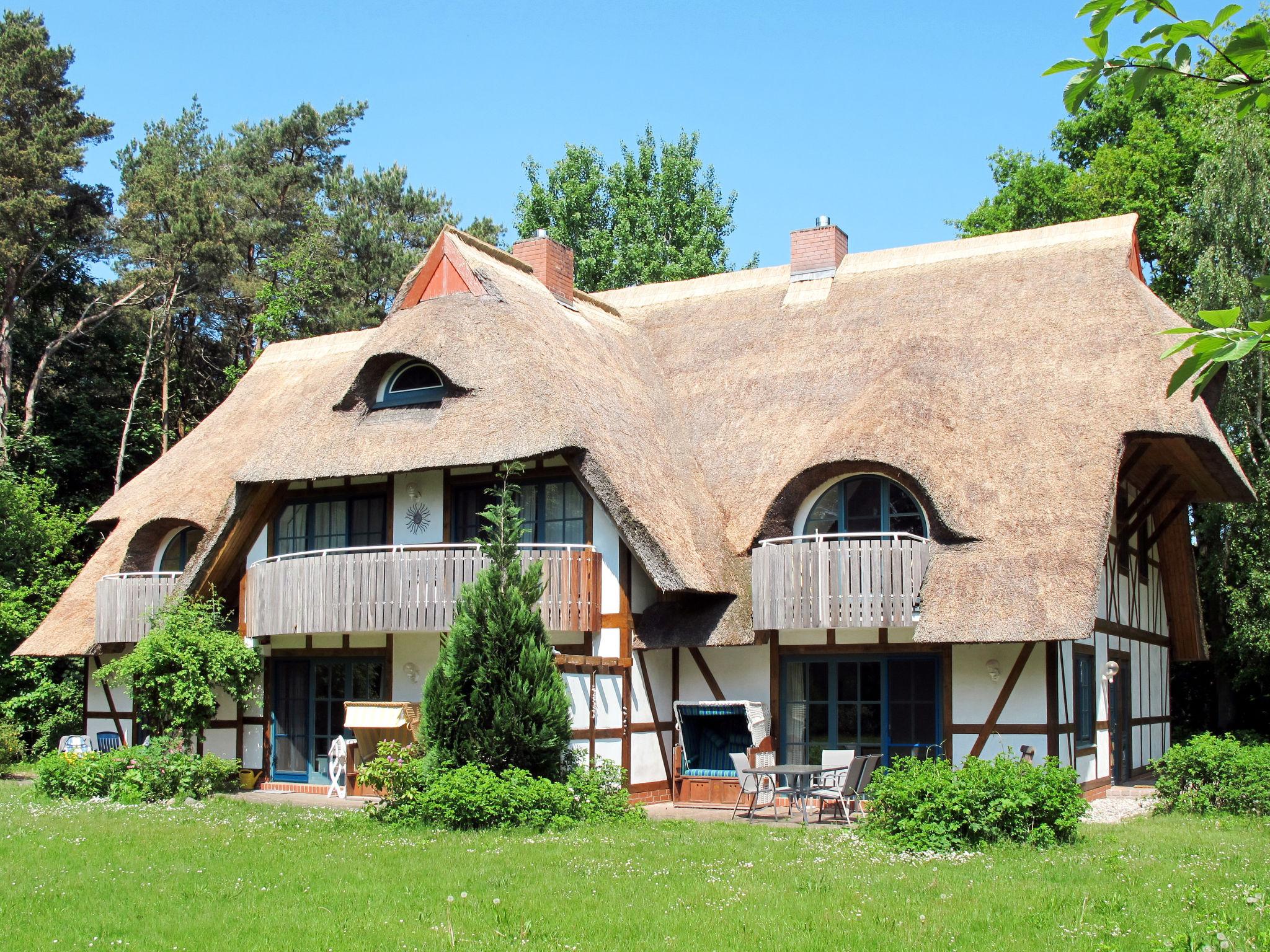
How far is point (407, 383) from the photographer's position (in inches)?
756

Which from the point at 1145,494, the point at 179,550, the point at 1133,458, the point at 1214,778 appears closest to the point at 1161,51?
the point at 1214,778

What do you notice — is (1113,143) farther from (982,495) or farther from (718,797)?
(718,797)

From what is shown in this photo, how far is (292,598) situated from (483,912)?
9.85 meters

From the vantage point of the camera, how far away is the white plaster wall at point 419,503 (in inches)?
733

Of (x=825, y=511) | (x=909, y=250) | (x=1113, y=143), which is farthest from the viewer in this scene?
(x=1113, y=143)

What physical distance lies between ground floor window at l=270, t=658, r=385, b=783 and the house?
40mm

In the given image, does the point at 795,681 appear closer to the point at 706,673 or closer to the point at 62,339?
the point at 706,673

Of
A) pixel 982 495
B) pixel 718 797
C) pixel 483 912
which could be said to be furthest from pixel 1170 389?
pixel 718 797

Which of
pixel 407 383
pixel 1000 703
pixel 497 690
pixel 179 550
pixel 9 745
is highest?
pixel 407 383

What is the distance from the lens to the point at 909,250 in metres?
22.0

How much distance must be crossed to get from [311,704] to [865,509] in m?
8.68

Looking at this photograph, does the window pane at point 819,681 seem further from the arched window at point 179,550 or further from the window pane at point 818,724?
the arched window at point 179,550

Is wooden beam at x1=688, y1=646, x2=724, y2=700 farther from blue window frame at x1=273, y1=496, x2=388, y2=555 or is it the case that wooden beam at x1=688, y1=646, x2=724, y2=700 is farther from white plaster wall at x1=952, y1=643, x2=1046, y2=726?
blue window frame at x1=273, y1=496, x2=388, y2=555

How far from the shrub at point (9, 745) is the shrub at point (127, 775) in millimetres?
5802
